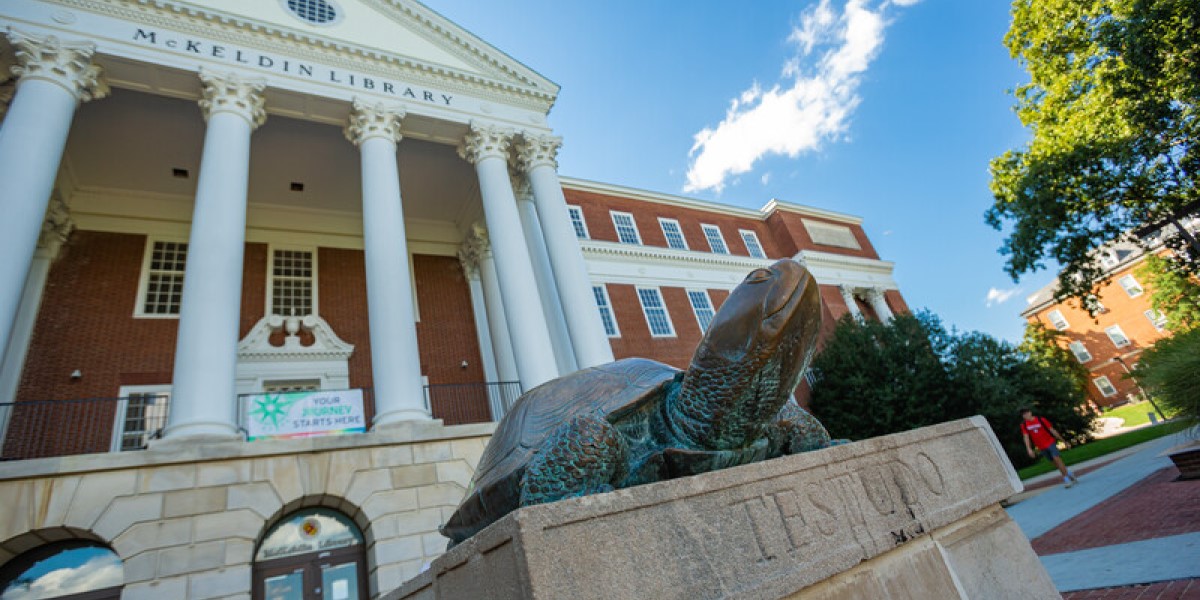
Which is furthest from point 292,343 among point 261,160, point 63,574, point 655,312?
point 655,312

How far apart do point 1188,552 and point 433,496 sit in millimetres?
9958

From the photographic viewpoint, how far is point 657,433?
3.06m

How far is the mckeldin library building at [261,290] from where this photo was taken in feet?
27.2

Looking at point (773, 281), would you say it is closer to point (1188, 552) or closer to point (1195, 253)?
point (1188, 552)

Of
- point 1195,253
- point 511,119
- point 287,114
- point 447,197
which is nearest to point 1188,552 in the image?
point 511,119

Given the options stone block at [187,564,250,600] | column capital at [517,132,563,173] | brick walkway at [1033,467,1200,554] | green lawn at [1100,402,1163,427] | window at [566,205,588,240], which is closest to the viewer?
brick walkway at [1033,467,1200,554]

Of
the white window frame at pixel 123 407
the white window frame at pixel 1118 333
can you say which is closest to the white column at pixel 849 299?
the white window frame at pixel 123 407

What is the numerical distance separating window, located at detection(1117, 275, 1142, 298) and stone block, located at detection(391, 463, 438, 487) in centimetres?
6567

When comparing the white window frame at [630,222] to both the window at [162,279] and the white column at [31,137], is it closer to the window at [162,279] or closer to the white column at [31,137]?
the window at [162,279]

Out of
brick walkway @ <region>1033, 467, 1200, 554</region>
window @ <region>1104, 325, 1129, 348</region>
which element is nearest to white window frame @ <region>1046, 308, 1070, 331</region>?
window @ <region>1104, 325, 1129, 348</region>

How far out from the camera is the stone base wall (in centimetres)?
766

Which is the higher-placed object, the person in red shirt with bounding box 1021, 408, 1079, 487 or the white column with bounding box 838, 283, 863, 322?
the white column with bounding box 838, 283, 863, 322

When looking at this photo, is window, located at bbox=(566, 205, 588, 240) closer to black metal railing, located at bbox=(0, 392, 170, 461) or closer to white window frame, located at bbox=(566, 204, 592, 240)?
white window frame, located at bbox=(566, 204, 592, 240)

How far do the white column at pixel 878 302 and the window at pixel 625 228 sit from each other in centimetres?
1584
